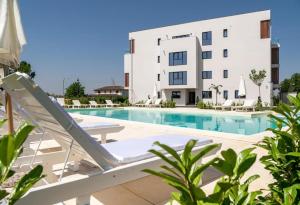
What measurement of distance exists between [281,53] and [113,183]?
1223 inches

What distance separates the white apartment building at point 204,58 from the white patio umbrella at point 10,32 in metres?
25.1

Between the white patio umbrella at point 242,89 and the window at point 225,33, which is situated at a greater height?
the window at point 225,33

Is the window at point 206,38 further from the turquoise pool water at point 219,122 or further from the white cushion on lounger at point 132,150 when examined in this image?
the white cushion on lounger at point 132,150

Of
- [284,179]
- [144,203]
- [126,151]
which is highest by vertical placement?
[284,179]

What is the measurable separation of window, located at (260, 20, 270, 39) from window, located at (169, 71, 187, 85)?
9522 millimetres

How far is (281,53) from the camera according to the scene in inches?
1118

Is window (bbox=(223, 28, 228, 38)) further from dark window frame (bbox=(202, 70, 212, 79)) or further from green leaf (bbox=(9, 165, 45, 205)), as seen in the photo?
green leaf (bbox=(9, 165, 45, 205))

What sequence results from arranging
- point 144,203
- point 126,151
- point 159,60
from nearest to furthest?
point 144,203 → point 126,151 → point 159,60

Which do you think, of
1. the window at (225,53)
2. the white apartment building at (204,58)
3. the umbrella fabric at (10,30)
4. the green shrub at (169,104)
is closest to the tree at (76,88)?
the white apartment building at (204,58)

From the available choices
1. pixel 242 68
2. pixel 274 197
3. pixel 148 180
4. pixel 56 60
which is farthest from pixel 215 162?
pixel 56 60

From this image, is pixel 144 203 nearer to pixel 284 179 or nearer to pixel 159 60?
pixel 284 179

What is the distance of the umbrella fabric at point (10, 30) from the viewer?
4723 millimetres

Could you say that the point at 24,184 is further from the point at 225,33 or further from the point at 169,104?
the point at 225,33

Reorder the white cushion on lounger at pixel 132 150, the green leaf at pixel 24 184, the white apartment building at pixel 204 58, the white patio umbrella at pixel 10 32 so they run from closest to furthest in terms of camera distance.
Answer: the green leaf at pixel 24 184 → the white cushion on lounger at pixel 132 150 → the white patio umbrella at pixel 10 32 → the white apartment building at pixel 204 58
